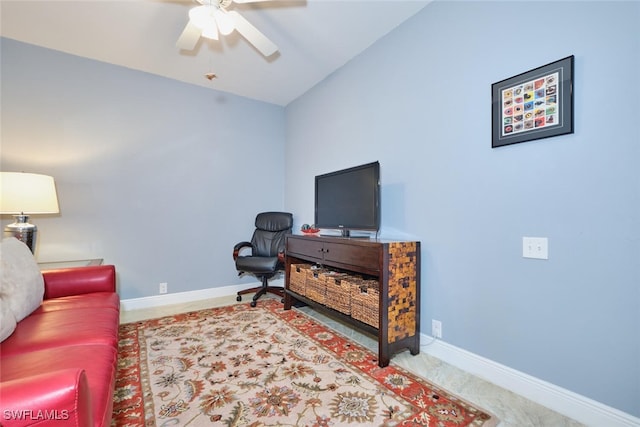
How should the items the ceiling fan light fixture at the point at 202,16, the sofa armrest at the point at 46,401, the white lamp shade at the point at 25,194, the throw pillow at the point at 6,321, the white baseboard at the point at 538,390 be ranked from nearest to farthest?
the sofa armrest at the point at 46,401, the throw pillow at the point at 6,321, the white baseboard at the point at 538,390, the ceiling fan light fixture at the point at 202,16, the white lamp shade at the point at 25,194

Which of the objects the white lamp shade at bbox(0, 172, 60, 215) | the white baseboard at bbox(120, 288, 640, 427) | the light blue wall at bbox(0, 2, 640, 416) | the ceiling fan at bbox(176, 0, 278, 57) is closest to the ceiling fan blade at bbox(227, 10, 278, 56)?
the ceiling fan at bbox(176, 0, 278, 57)

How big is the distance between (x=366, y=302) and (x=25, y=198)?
8.82 feet

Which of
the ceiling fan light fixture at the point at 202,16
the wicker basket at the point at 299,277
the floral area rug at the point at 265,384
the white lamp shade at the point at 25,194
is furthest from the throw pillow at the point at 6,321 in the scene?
the wicker basket at the point at 299,277

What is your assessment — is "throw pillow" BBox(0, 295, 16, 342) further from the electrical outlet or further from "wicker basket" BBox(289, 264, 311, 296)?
the electrical outlet

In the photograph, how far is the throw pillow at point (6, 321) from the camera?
1.22 m

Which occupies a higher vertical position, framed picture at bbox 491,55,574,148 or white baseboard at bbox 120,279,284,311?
framed picture at bbox 491,55,574,148

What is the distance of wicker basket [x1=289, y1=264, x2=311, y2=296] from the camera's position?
275 cm

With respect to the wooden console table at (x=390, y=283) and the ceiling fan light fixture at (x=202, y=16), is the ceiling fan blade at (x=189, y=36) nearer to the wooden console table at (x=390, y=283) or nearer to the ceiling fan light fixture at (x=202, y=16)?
the ceiling fan light fixture at (x=202, y=16)

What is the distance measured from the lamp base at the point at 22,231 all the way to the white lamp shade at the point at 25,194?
209 mm

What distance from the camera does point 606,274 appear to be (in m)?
1.35

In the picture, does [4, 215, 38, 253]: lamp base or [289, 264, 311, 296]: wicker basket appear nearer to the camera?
[4, 215, 38, 253]: lamp base

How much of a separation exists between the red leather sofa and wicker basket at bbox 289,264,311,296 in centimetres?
147

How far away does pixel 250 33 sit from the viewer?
2016 millimetres

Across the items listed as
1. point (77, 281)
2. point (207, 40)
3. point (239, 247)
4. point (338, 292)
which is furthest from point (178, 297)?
point (207, 40)
